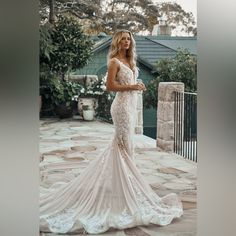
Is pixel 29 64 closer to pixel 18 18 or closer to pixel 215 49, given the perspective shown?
pixel 18 18

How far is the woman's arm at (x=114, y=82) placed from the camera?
1895mm

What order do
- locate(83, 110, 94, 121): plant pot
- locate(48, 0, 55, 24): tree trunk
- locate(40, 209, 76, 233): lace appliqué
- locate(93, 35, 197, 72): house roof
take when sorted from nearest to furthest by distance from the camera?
locate(40, 209, 76, 233): lace appliqué → locate(48, 0, 55, 24): tree trunk → locate(93, 35, 197, 72): house roof → locate(83, 110, 94, 121): plant pot

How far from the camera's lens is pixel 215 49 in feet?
1.83

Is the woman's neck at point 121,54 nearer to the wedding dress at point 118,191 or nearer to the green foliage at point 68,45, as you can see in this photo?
the wedding dress at point 118,191

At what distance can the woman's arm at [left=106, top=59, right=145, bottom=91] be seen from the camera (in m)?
1.89

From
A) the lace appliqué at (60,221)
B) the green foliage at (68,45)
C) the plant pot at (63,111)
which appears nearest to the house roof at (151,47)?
the green foliage at (68,45)

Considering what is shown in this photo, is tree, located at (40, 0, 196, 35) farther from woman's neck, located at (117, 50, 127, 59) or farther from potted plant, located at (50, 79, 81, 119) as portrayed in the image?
potted plant, located at (50, 79, 81, 119)

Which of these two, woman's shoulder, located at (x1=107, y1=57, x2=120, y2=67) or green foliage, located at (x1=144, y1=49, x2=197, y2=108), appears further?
woman's shoulder, located at (x1=107, y1=57, x2=120, y2=67)

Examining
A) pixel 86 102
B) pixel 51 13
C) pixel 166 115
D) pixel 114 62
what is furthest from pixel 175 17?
pixel 166 115

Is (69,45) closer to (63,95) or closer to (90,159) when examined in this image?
(63,95)

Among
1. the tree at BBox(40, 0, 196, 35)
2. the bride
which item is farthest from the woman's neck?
the tree at BBox(40, 0, 196, 35)

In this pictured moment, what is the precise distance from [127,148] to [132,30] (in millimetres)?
658

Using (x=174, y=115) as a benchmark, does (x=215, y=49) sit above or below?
above

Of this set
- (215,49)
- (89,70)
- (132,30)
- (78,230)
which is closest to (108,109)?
(89,70)
